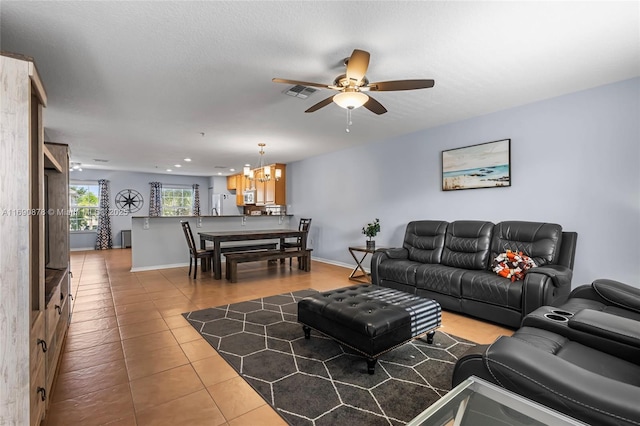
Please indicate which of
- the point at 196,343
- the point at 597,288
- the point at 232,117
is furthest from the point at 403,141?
the point at 196,343

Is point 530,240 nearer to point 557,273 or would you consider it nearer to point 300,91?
point 557,273

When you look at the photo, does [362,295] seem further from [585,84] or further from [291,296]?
[585,84]

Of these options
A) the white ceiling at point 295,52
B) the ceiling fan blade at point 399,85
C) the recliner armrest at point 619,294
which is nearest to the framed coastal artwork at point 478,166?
the white ceiling at point 295,52

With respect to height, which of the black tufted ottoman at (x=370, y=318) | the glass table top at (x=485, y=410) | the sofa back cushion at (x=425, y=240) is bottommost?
the black tufted ottoman at (x=370, y=318)

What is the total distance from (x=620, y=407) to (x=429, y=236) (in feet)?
11.8

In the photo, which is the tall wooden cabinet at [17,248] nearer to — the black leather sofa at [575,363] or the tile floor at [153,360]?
the tile floor at [153,360]

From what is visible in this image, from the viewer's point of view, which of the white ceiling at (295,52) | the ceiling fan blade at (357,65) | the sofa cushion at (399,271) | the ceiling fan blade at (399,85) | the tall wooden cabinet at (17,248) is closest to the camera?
the tall wooden cabinet at (17,248)

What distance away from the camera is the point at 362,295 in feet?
9.38

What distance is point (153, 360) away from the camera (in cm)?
247

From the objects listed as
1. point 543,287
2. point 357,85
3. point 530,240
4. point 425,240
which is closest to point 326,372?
point 543,287

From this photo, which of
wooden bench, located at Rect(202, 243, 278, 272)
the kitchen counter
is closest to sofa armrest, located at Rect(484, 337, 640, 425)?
wooden bench, located at Rect(202, 243, 278, 272)

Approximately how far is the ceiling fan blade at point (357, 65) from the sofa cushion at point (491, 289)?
95.8 inches

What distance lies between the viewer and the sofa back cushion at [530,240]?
3.28m

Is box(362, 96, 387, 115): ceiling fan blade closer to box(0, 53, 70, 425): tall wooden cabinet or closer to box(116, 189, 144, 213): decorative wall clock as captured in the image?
box(0, 53, 70, 425): tall wooden cabinet
